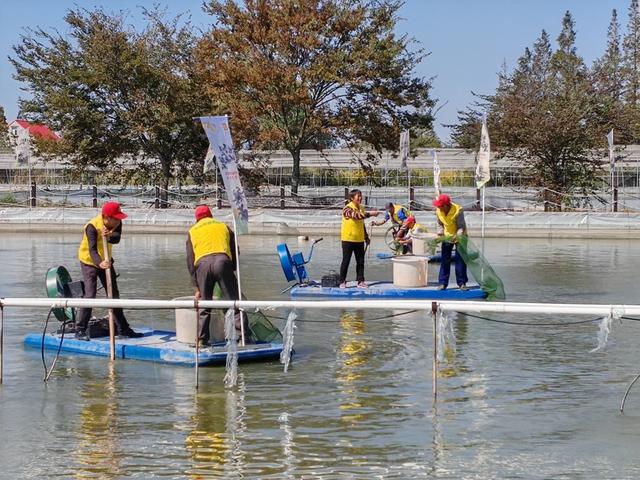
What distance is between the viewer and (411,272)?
17.6 m

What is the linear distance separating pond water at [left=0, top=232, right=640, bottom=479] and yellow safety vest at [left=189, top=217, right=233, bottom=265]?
1218 mm

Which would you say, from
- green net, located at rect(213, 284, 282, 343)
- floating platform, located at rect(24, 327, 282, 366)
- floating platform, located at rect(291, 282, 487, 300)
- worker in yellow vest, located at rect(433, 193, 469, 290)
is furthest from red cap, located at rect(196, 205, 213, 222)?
worker in yellow vest, located at rect(433, 193, 469, 290)

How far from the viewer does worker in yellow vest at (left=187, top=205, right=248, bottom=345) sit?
38.2ft

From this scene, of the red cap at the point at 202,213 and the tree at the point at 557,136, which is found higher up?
the tree at the point at 557,136

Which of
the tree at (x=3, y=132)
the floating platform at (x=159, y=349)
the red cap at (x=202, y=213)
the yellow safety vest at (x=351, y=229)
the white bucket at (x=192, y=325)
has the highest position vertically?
the tree at (x=3, y=132)

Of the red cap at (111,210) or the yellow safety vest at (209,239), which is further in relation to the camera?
the red cap at (111,210)

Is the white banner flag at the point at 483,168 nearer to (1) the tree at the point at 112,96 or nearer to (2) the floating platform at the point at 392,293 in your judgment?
(2) the floating platform at the point at 392,293

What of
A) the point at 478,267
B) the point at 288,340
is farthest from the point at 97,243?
the point at 478,267

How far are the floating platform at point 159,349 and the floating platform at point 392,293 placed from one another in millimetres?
4752

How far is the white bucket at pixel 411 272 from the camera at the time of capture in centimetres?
1764

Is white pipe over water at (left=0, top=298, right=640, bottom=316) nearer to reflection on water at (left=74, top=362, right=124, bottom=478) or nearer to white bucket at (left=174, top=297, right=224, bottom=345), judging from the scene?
reflection on water at (left=74, top=362, right=124, bottom=478)

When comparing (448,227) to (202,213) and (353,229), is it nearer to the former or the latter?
(353,229)

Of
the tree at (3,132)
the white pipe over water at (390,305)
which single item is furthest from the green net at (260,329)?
the tree at (3,132)

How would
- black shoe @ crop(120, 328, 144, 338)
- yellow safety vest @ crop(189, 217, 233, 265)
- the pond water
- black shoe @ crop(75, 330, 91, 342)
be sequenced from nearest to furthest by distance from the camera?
the pond water, yellow safety vest @ crop(189, 217, 233, 265), black shoe @ crop(75, 330, 91, 342), black shoe @ crop(120, 328, 144, 338)
